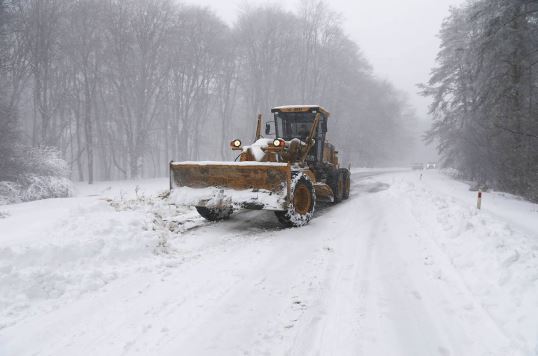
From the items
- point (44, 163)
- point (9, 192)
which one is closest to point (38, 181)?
point (44, 163)

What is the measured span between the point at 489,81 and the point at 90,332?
634 inches

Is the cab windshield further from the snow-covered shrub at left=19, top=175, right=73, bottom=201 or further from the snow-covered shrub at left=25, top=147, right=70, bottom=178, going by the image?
the snow-covered shrub at left=25, top=147, right=70, bottom=178

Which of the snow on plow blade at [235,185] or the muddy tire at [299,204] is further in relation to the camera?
the muddy tire at [299,204]

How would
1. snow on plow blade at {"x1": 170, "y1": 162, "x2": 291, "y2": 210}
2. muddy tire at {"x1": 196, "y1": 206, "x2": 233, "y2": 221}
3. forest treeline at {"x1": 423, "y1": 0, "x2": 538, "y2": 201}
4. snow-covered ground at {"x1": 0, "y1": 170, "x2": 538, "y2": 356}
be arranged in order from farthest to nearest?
forest treeline at {"x1": 423, "y1": 0, "x2": 538, "y2": 201} < muddy tire at {"x1": 196, "y1": 206, "x2": 233, "y2": 221} < snow on plow blade at {"x1": 170, "y1": 162, "x2": 291, "y2": 210} < snow-covered ground at {"x1": 0, "y1": 170, "x2": 538, "y2": 356}

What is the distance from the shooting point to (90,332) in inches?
130

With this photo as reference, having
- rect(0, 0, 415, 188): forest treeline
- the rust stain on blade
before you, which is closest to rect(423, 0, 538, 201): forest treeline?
the rust stain on blade

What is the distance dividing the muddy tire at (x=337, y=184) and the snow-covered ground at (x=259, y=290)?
4.38 m

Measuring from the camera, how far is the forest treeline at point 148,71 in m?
20.6

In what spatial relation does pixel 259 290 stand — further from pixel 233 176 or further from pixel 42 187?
pixel 42 187

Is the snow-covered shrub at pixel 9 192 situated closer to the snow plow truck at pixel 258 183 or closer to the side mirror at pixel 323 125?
the snow plow truck at pixel 258 183

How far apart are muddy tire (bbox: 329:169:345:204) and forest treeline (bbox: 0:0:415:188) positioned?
501 inches

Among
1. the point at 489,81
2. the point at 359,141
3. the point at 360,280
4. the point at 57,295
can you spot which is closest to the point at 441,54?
the point at 489,81

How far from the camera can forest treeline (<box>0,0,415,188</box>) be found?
67.7 feet

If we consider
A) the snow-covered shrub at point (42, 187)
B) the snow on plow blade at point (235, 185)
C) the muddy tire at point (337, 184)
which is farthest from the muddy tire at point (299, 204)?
the snow-covered shrub at point (42, 187)
